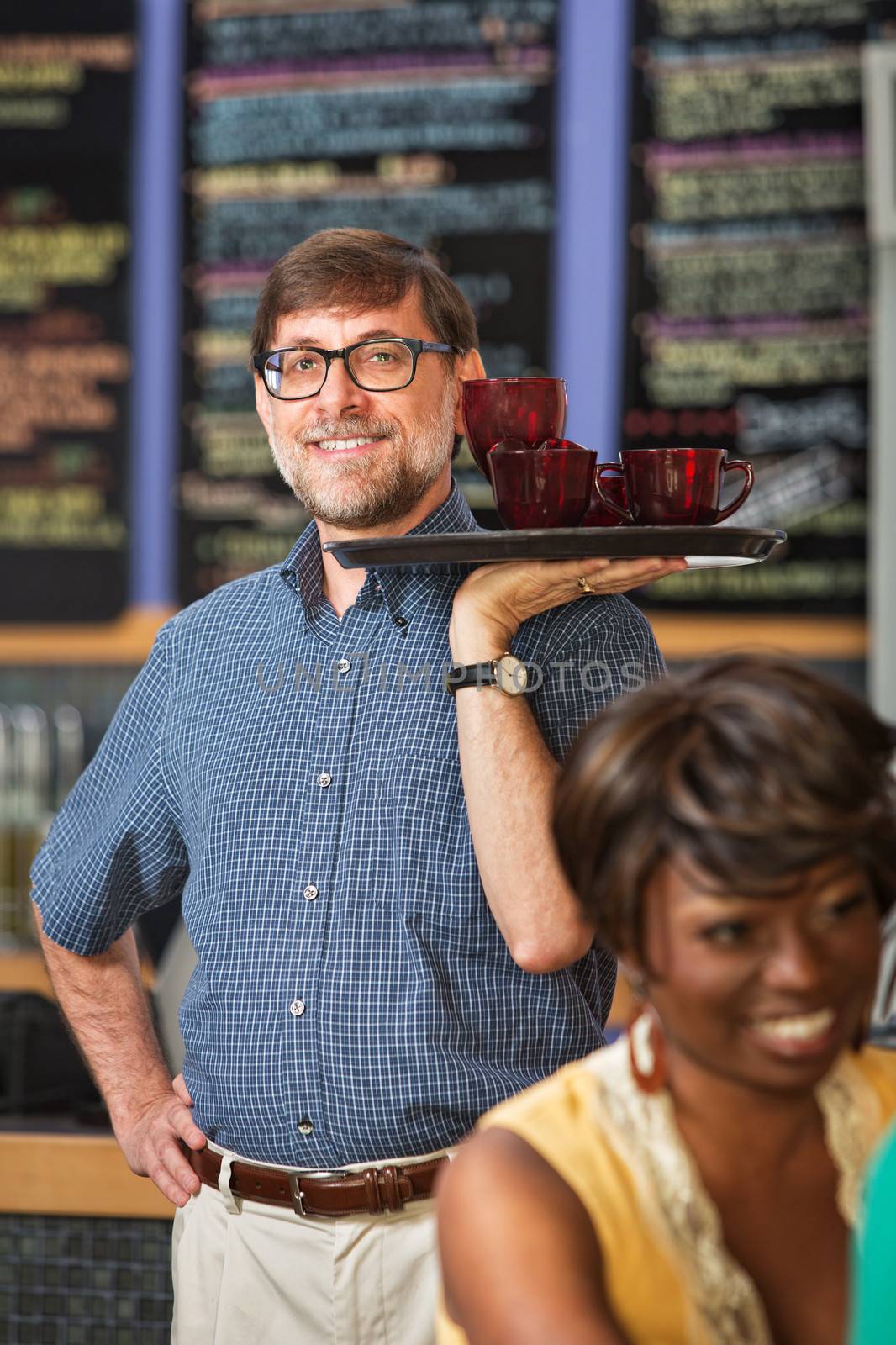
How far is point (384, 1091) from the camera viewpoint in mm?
1442

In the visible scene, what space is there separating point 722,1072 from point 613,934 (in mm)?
87

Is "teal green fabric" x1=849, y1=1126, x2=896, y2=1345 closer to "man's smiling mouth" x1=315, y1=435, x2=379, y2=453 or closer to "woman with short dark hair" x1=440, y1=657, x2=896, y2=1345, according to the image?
"woman with short dark hair" x1=440, y1=657, x2=896, y2=1345

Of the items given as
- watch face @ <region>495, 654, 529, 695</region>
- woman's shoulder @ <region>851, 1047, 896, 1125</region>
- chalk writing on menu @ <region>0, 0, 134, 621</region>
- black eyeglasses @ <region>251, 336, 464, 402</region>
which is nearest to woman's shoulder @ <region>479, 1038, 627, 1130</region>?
woman's shoulder @ <region>851, 1047, 896, 1125</region>

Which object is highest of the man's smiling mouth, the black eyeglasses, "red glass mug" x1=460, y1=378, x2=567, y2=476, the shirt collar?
the black eyeglasses

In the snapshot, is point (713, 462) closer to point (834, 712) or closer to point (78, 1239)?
point (834, 712)

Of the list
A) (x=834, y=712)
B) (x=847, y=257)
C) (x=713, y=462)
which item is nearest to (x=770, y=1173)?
(x=834, y=712)

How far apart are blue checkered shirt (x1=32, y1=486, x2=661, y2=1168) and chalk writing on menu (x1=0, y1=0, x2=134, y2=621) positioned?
166cm

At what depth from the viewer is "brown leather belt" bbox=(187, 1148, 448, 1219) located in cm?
144

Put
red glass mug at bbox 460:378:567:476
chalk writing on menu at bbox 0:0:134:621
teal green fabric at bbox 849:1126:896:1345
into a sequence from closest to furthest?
teal green fabric at bbox 849:1126:896:1345 → red glass mug at bbox 460:378:567:476 → chalk writing on menu at bbox 0:0:134:621

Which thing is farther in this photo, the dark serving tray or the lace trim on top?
the dark serving tray

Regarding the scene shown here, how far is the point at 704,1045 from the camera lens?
0.82 m

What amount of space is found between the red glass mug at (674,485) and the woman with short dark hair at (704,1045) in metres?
0.42

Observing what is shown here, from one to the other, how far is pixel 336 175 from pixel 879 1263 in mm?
2921

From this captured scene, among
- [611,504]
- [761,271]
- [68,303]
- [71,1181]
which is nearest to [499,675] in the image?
[611,504]
